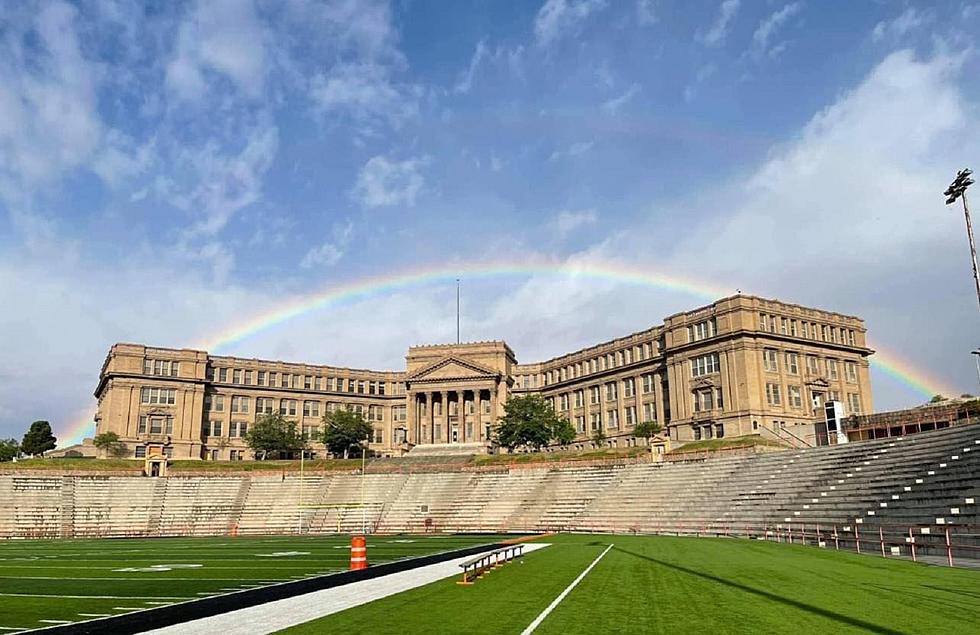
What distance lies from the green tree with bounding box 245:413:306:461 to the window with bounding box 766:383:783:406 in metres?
61.3

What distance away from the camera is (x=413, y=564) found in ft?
81.5

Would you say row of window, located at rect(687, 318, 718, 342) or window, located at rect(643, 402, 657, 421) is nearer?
row of window, located at rect(687, 318, 718, 342)

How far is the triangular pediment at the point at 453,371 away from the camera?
11231 centimetres

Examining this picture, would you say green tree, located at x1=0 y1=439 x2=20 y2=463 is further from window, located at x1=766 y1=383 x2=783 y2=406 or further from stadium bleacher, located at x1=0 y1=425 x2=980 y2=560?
window, located at x1=766 y1=383 x2=783 y2=406

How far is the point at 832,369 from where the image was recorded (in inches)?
3492

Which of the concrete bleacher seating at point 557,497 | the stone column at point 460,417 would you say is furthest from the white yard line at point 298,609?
the stone column at point 460,417

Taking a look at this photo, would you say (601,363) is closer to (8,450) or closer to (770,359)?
(770,359)

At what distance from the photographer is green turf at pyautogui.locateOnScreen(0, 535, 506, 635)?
15.7 metres

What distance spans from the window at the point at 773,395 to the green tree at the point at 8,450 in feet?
304

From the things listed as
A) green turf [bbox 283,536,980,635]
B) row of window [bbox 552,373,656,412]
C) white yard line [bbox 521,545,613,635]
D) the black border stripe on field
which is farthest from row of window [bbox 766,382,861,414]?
the black border stripe on field

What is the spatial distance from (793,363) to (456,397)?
52026 mm

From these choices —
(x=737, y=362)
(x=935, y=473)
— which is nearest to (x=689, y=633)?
(x=935, y=473)

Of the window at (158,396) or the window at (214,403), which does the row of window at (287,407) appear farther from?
the window at (158,396)

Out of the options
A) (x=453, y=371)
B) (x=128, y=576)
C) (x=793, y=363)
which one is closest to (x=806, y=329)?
(x=793, y=363)
